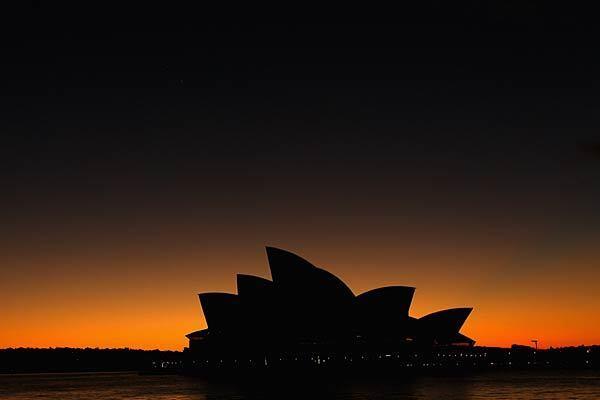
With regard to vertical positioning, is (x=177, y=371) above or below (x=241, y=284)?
below

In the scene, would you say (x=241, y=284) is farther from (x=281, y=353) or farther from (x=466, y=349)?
(x=466, y=349)

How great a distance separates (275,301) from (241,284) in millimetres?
4886

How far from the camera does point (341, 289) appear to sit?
284 feet

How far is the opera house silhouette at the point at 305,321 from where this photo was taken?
82938 millimetres

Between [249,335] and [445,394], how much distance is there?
44.2 metres

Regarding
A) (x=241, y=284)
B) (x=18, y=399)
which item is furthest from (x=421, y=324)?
(x=18, y=399)

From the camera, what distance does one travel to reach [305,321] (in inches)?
3590

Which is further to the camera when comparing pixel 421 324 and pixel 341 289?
pixel 421 324

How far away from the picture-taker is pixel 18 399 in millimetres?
58688

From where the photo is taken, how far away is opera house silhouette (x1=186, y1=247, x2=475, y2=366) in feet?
272

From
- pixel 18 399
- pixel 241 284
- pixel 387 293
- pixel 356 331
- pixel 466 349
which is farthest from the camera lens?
pixel 466 349

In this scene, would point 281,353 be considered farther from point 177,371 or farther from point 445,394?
point 445,394

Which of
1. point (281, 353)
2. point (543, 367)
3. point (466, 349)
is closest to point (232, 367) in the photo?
point (281, 353)

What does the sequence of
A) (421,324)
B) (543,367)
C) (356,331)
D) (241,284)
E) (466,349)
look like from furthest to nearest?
(543,367) < (466,349) < (421,324) < (356,331) < (241,284)
